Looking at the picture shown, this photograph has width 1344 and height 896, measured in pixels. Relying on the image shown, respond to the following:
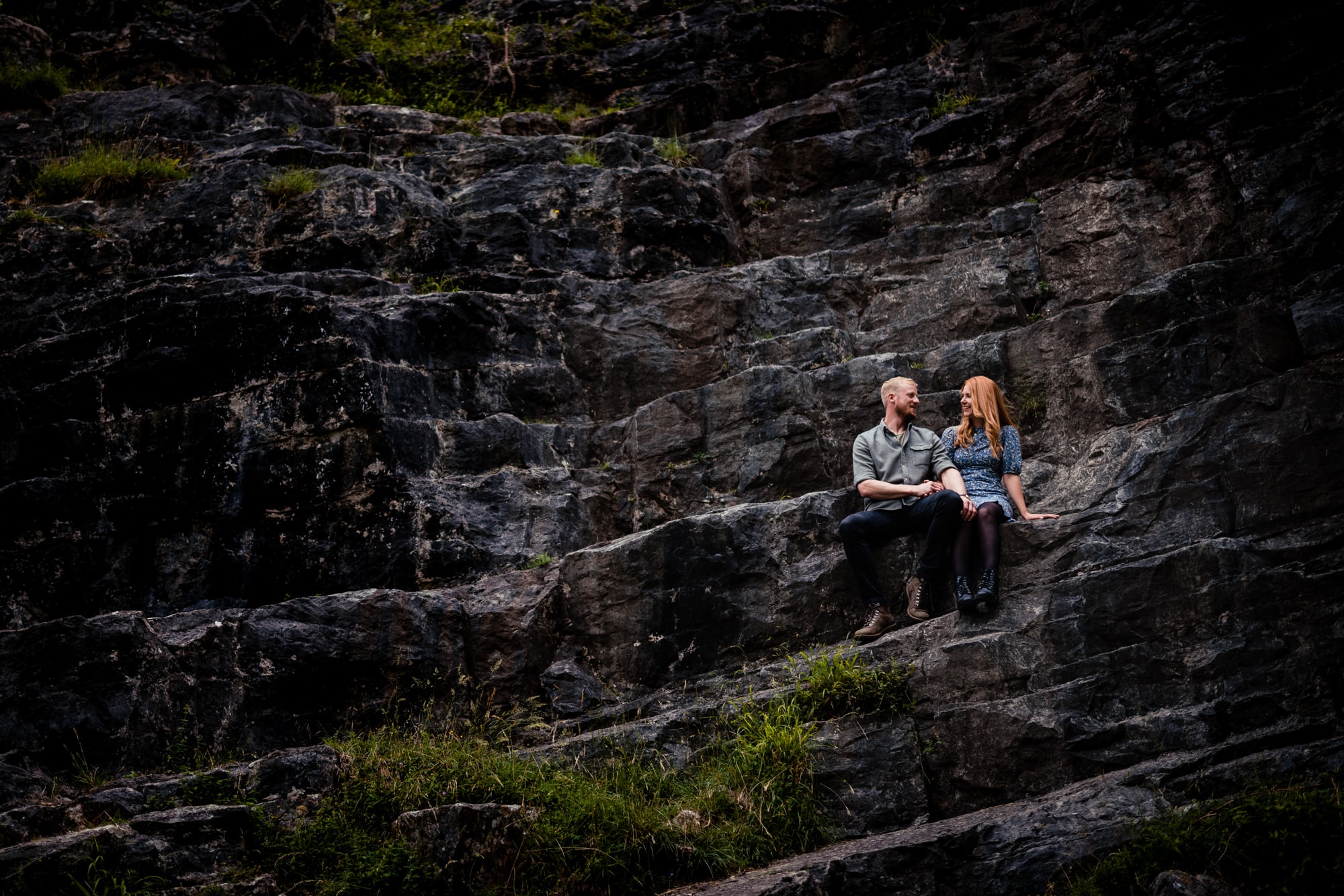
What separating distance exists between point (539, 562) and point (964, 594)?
3.28 metres

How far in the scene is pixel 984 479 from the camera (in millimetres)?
6672

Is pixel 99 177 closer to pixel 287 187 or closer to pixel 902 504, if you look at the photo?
pixel 287 187

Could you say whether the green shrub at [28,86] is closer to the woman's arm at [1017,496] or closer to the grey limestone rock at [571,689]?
the grey limestone rock at [571,689]

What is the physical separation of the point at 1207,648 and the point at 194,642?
6.30 meters

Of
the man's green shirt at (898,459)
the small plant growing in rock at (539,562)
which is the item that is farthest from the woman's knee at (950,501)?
the small plant growing in rock at (539,562)

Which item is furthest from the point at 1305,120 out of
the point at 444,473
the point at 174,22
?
the point at 174,22

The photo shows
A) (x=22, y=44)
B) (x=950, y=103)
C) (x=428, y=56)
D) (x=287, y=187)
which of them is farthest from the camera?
(x=428, y=56)

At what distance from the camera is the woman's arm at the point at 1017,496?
6539 millimetres

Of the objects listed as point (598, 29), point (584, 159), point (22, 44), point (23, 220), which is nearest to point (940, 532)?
point (584, 159)

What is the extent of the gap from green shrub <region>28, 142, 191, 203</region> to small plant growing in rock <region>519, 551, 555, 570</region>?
619 cm

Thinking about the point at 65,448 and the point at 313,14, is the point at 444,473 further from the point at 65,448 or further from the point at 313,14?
the point at 313,14

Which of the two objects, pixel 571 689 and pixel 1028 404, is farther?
pixel 1028 404

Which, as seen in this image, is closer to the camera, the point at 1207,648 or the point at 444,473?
the point at 1207,648

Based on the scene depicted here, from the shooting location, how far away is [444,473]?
826 centimetres
